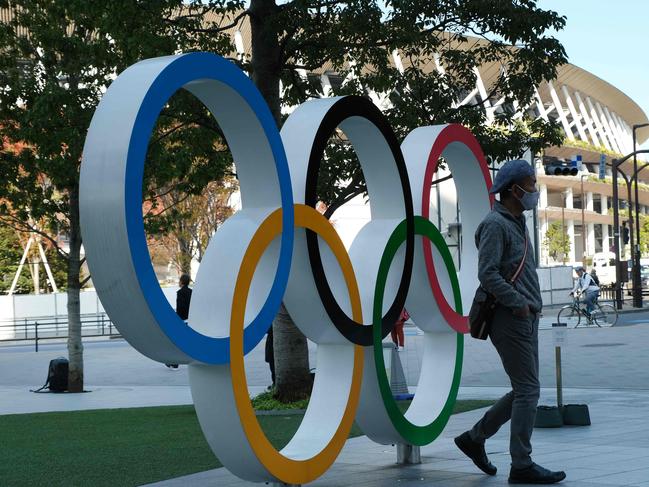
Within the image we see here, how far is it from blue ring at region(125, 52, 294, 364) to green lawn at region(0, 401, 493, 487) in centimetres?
219

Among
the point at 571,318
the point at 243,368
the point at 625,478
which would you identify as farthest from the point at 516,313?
the point at 571,318

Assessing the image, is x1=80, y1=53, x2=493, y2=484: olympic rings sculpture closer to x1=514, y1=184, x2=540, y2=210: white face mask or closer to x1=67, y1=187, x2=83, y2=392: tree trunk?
x1=514, y1=184, x2=540, y2=210: white face mask

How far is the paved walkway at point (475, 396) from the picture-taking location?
8391 mm

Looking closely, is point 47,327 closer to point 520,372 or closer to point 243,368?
point 520,372

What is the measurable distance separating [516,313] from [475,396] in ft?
25.5

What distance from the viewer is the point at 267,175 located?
7.50 metres

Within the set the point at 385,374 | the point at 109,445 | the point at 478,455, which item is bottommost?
the point at 109,445

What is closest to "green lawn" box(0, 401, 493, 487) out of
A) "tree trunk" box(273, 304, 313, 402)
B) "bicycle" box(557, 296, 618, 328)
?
"tree trunk" box(273, 304, 313, 402)

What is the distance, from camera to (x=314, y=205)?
8.16 meters

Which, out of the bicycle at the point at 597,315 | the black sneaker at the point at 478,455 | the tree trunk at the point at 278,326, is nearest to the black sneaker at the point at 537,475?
the black sneaker at the point at 478,455

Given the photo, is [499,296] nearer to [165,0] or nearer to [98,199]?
[98,199]

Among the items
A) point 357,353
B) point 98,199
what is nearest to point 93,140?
point 98,199

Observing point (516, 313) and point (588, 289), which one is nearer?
point (516, 313)

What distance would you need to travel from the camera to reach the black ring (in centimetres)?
804
